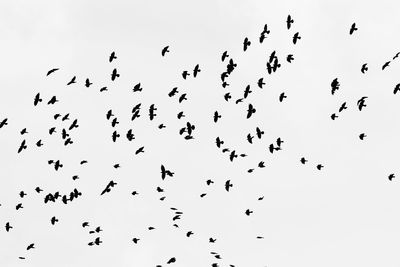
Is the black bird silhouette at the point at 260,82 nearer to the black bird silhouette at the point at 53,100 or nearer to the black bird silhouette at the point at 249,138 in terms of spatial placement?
the black bird silhouette at the point at 249,138

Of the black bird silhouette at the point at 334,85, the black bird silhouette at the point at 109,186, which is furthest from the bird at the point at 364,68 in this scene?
the black bird silhouette at the point at 109,186

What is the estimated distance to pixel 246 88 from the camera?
7625 centimetres

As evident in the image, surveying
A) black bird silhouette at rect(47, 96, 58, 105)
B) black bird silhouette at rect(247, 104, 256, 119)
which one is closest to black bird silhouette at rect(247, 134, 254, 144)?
black bird silhouette at rect(247, 104, 256, 119)

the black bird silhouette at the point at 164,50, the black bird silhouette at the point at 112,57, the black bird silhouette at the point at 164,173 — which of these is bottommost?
the black bird silhouette at the point at 164,173

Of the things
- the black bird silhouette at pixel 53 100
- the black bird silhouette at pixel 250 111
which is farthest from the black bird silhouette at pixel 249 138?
the black bird silhouette at pixel 53 100

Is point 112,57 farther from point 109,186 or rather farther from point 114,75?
point 109,186

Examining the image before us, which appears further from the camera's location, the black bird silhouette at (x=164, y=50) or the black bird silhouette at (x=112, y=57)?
the black bird silhouette at (x=164, y=50)

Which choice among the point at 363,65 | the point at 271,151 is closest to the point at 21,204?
the point at 271,151

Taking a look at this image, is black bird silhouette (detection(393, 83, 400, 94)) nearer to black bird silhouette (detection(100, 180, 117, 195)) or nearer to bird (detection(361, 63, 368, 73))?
bird (detection(361, 63, 368, 73))

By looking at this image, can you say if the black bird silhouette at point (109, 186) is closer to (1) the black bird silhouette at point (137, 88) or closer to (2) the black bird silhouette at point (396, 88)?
(1) the black bird silhouette at point (137, 88)

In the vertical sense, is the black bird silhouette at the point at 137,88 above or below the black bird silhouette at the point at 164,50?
below

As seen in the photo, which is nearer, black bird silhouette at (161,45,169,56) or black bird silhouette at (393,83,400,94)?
black bird silhouette at (393,83,400,94)

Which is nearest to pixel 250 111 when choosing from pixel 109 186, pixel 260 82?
pixel 260 82

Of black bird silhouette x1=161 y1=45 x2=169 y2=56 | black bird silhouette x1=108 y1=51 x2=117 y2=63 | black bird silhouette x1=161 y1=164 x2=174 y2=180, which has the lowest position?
black bird silhouette x1=161 y1=164 x2=174 y2=180
